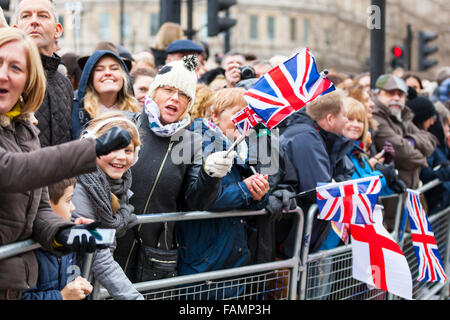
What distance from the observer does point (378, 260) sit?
5.12m

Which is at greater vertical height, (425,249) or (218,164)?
(218,164)

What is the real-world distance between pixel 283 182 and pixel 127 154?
1711mm

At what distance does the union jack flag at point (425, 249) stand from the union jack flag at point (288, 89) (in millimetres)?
2653

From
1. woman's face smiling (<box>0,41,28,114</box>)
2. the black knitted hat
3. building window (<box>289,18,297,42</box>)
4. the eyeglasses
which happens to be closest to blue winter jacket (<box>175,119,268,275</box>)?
the eyeglasses

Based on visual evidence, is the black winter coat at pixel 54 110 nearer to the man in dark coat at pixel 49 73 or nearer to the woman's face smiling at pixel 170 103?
the man in dark coat at pixel 49 73

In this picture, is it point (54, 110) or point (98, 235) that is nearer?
point (98, 235)

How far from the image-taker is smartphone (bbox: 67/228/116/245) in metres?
2.66

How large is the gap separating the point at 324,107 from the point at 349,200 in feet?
2.95

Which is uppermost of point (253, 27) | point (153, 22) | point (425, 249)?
point (153, 22)

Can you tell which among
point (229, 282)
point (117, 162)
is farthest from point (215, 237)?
point (117, 162)

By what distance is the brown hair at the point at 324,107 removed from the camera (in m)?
5.34

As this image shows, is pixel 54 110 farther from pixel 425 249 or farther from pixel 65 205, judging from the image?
pixel 425 249

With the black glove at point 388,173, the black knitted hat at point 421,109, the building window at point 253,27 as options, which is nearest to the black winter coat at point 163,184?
the black glove at point 388,173

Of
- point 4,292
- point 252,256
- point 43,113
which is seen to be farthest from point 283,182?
point 4,292
